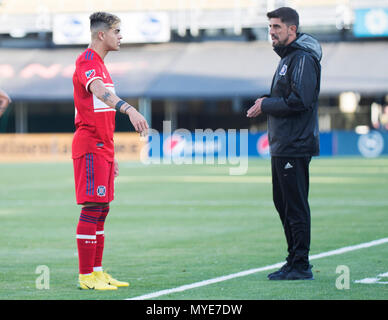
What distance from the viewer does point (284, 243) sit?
36.3 ft

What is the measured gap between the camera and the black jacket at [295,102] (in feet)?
27.1

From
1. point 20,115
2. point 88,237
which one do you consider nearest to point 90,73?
point 88,237

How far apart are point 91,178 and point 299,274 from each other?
203 cm

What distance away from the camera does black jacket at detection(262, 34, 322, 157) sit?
8.26 meters

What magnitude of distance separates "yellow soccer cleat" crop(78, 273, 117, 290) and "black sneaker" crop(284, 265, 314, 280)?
156 cm

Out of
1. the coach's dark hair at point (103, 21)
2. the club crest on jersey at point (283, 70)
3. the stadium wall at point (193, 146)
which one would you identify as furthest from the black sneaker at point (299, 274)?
the stadium wall at point (193, 146)

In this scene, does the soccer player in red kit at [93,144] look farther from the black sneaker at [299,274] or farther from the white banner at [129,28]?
the white banner at [129,28]

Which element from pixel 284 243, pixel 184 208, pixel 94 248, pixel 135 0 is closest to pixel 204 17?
pixel 135 0

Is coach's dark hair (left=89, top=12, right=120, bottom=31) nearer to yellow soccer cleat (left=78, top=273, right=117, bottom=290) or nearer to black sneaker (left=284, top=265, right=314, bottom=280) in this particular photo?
yellow soccer cleat (left=78, top=273, right=117, bottom=290)

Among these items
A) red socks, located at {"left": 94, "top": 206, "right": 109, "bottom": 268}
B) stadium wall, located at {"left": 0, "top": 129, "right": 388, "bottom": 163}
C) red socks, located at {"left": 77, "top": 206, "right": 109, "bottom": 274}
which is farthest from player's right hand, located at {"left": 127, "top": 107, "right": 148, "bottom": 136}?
stadium wall, located at {"left": 0, "top": 129, "right": 388, "bottom": 163}

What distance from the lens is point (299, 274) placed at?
8.33 meters

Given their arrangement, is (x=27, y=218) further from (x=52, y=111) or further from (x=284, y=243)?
(x=52, y=111)

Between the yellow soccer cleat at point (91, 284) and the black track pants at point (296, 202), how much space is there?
1.69 meters

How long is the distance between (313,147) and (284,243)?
284 cm
